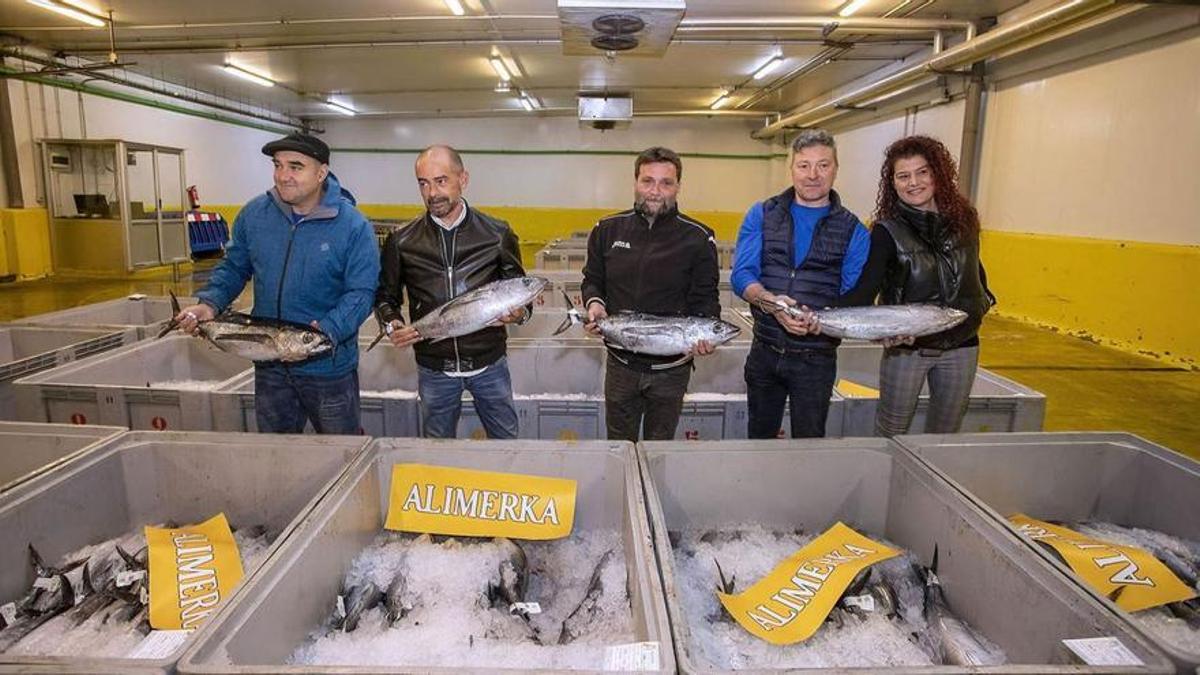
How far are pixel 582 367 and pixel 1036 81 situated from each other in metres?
7.10

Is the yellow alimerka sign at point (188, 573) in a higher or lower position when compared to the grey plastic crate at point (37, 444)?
lower

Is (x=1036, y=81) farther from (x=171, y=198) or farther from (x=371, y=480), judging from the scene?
(x=171, y=198)

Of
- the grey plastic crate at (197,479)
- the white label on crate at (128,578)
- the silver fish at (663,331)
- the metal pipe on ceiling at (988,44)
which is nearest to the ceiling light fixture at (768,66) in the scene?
the metal pipe on ceiling at (988,44)

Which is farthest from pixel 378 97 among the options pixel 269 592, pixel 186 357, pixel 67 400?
pixel 269 592

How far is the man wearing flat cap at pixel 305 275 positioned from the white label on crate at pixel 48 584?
3.22 feet

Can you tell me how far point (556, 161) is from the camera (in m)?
19.0

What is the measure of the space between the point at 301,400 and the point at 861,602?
2.16 m

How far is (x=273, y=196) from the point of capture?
2527 millimetres

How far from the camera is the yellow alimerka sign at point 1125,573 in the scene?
1.50 metres

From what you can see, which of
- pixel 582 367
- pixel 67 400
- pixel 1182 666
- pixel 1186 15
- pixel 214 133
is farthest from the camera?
pixel 214 133

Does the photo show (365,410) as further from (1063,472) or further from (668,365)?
(1063,472)

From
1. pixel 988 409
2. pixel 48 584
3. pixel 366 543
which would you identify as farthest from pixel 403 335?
pixel 988 409

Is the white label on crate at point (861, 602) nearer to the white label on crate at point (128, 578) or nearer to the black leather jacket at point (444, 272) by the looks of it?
the black leather jacket at point (444, 272)

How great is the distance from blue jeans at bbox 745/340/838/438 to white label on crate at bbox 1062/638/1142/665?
1562mm
